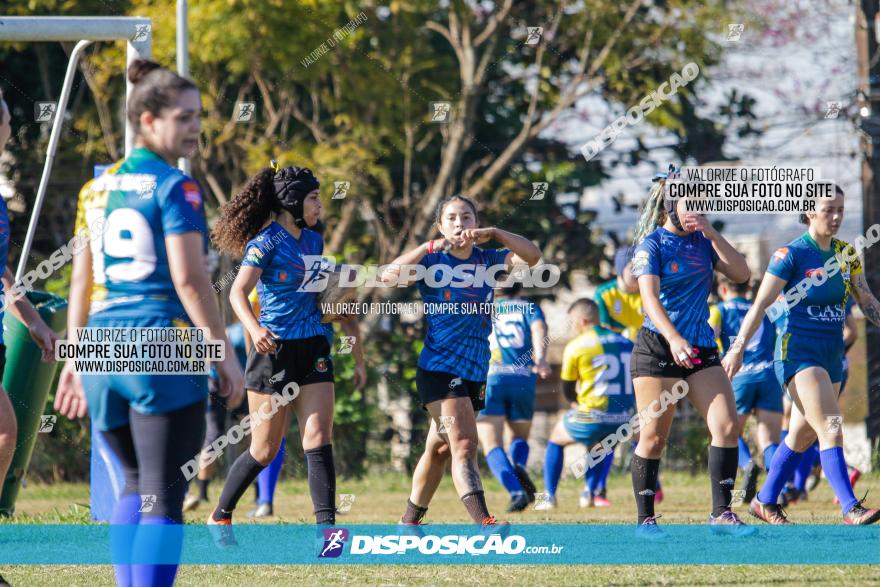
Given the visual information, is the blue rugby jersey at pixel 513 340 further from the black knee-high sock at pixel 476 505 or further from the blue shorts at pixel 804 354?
the black knee-high sock at pixel 476 505

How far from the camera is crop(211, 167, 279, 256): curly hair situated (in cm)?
670

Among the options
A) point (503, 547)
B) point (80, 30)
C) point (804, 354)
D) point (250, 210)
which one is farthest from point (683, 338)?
point (80, 30)

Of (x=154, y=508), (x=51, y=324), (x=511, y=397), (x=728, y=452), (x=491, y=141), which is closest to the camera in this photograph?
(x=154, y=508)

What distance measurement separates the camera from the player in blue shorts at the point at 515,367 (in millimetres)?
9836

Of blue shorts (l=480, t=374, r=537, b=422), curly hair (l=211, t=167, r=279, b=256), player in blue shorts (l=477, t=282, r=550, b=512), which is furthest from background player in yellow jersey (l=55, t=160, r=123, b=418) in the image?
blue shorts (l=480, t=374, r=537, b=422)

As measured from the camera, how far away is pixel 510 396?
10.1m

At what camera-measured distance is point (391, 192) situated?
14.2 metres

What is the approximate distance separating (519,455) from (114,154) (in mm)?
6724

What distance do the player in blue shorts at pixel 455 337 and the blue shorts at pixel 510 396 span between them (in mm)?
3202

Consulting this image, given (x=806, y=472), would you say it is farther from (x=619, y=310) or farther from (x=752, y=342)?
(x=619, y=310)

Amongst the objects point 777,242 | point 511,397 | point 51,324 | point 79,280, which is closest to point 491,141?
point 777,242

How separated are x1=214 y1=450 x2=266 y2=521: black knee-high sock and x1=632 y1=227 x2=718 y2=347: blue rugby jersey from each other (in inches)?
86.3

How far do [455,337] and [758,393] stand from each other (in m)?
4.12

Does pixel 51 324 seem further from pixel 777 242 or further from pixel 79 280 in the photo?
pixel 777 242
